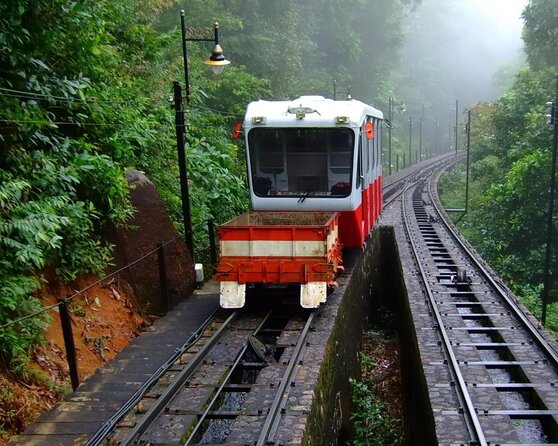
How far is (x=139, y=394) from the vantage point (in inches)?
263

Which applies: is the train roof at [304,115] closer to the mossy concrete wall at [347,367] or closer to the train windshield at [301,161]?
the train windshield at [301,161]

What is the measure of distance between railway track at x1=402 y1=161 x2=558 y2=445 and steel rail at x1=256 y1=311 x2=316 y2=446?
5.94ft

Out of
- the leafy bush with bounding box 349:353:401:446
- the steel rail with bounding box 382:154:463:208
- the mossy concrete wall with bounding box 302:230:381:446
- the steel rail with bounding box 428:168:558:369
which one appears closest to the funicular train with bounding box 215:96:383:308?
the mossy concrete wall with bounding box 302:230:381:446

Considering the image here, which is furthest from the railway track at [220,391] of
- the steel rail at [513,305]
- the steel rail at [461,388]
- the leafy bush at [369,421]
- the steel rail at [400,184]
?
the steel rail at [400,184]

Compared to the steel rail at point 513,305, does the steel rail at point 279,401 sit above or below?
above

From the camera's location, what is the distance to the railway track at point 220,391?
19.6ft

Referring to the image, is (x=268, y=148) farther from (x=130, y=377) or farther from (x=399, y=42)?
(x=399, y=42)

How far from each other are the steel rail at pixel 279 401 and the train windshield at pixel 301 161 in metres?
3.45

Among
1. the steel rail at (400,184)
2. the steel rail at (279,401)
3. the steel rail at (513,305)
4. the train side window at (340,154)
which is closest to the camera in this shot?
the steel rail at (279,401)

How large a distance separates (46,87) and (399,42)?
180ft

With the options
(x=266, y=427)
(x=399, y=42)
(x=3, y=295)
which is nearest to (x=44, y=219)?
(x=3, y=295)

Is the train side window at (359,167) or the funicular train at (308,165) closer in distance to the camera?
the funicular train at (308,165)

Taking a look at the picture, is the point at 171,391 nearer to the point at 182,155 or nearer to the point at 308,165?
the point at 182,155

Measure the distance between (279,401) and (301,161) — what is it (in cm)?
557
